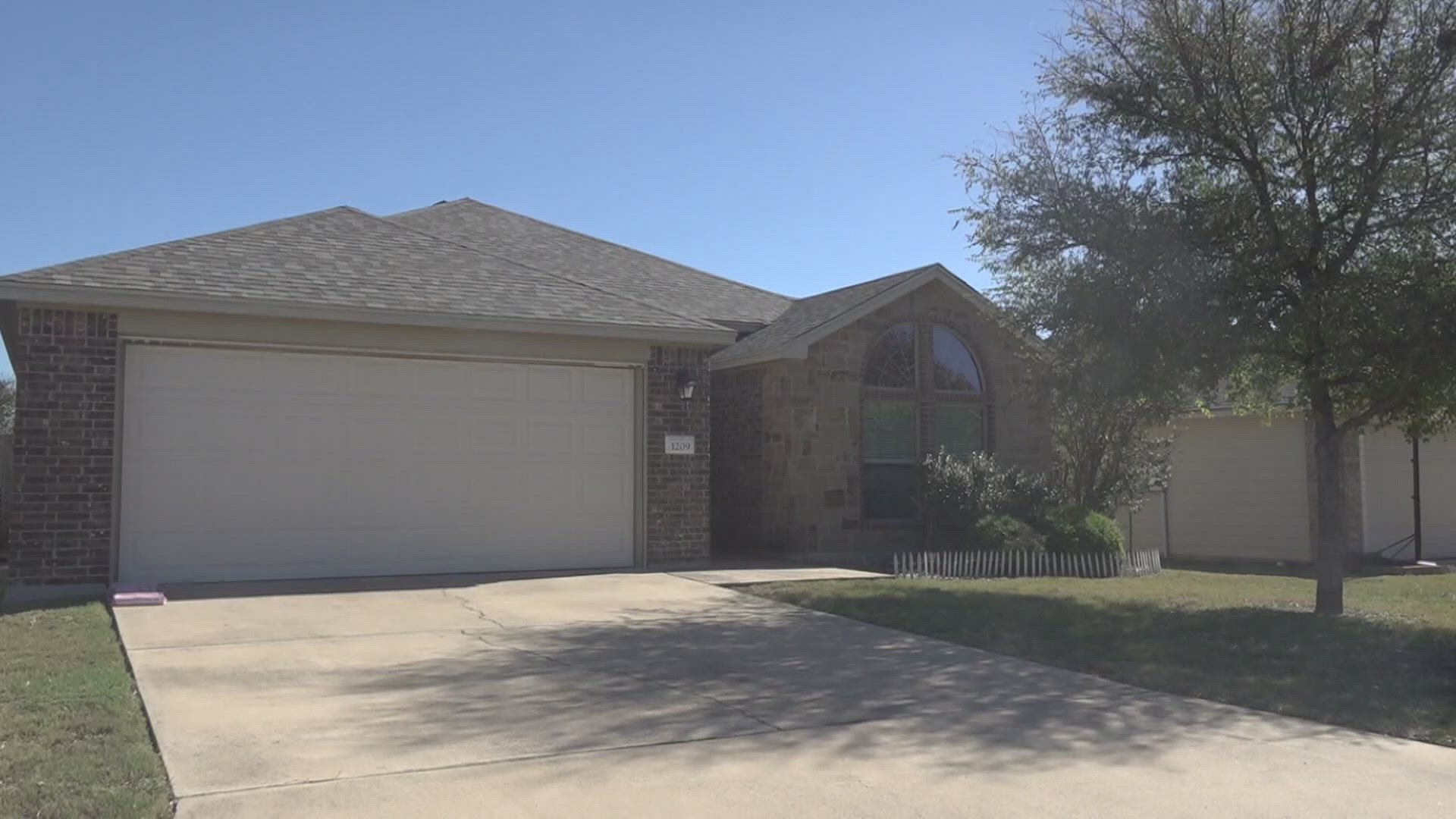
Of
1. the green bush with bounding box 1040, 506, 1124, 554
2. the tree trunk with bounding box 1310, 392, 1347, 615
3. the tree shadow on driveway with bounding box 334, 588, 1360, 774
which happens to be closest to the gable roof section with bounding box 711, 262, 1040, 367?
the green bush with bounding box 1040, 506, 1124, 554

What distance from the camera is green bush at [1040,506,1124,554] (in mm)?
16188

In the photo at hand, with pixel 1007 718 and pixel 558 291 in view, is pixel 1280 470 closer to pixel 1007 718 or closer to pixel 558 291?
pixel 558 291

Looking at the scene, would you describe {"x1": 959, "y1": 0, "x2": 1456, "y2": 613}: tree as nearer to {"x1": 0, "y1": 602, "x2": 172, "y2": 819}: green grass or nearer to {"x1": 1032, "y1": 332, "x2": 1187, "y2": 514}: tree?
{"x1": 1032, "y1": 332, "x2": 1187, "y2": 514}: tree

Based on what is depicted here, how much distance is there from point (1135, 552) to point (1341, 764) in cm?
1114

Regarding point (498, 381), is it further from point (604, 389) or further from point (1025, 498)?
point (1025, 498)

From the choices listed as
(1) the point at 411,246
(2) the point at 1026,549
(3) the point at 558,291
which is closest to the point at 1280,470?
(2) the point at 1026,549

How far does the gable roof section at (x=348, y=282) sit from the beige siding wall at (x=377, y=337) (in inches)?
10.1

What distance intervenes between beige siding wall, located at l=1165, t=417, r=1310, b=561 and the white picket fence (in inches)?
177

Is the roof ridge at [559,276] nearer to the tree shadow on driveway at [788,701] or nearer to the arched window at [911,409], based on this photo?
the arched window at [911,409]

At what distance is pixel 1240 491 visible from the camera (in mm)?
20578

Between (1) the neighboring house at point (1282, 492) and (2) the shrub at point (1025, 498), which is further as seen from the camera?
(1) the neighboring house at point (1282, 492)

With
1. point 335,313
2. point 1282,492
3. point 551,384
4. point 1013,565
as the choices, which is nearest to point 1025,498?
point 1013,565

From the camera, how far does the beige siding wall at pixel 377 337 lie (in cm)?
1205

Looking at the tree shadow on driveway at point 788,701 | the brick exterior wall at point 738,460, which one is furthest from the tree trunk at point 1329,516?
the brick exterior wall at point 738,460
